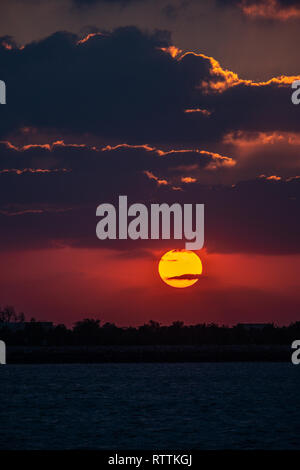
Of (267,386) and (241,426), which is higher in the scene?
(267,386)

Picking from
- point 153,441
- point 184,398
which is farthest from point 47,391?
point 153,441

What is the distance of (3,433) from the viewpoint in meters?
65.3

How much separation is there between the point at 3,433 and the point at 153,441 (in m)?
13.1

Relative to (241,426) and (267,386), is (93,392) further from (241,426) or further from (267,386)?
(241,426)

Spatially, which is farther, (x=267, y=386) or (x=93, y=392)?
(x=267, y=386)

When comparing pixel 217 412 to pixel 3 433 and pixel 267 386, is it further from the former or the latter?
pixel 267 386
